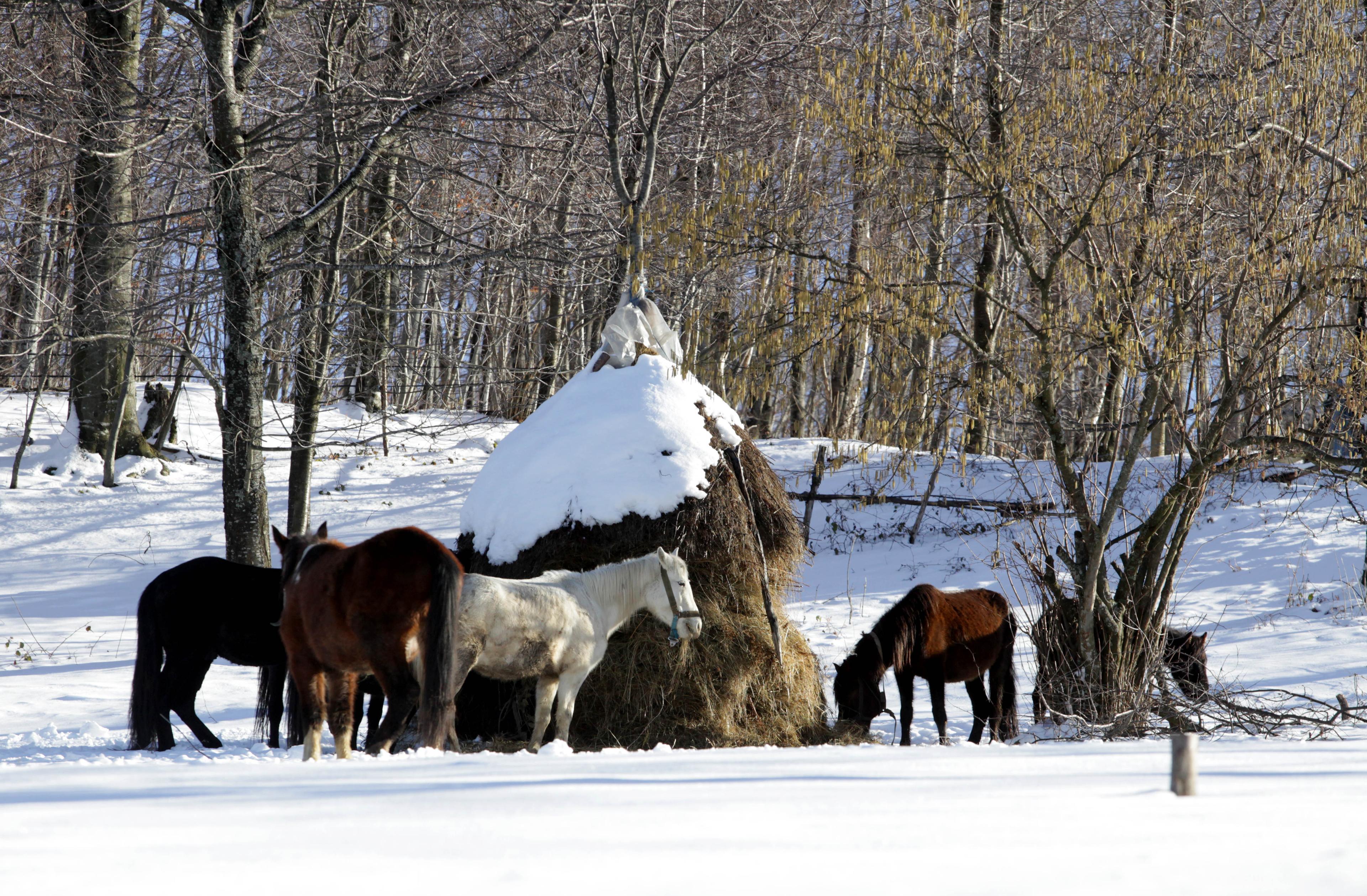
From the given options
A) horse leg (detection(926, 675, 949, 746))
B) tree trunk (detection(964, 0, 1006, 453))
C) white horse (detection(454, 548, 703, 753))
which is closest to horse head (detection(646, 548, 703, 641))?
white horse (detection(454, 548, 703, 753))

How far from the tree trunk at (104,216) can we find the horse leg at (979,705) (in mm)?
7984

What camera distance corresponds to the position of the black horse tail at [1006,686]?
27.3 ft

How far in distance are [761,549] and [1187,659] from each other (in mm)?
3996

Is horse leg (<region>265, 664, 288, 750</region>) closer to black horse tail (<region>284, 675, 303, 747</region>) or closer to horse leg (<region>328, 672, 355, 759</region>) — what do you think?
black horse tail (<region>284, 675, 303, 747</region>)

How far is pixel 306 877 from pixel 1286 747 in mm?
4618

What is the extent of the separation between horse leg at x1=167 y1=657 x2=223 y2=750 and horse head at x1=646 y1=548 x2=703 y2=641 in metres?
3.07

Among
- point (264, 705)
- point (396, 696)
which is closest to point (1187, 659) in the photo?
point (396, 696)

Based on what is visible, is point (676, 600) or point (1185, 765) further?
point (676, 600)

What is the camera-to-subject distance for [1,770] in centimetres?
398

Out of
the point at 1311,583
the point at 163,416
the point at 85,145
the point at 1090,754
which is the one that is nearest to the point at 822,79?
the point at 1090,754

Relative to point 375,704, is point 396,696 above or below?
above

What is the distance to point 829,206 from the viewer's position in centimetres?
1227

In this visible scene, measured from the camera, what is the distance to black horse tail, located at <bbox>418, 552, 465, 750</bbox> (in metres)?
5.17

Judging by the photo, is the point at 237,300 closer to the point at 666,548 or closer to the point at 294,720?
the point at 294,720
